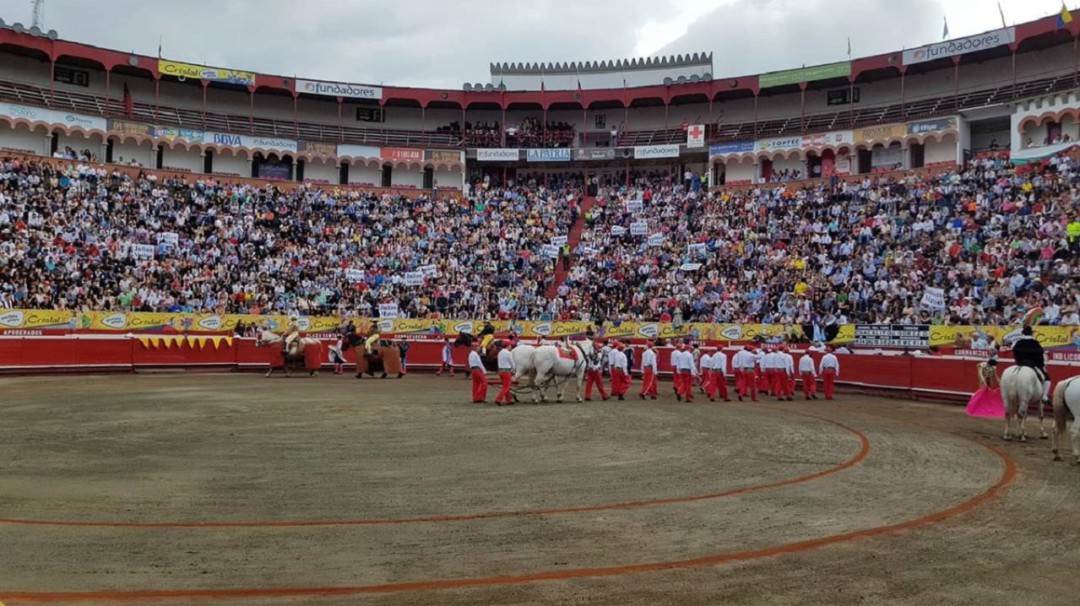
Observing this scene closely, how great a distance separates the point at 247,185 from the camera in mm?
48062

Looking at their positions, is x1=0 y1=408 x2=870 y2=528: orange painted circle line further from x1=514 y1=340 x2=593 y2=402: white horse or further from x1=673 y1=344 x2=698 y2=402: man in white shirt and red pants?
x1=673 y1=344 x2=698 y2=402: man in white shirt and red pants

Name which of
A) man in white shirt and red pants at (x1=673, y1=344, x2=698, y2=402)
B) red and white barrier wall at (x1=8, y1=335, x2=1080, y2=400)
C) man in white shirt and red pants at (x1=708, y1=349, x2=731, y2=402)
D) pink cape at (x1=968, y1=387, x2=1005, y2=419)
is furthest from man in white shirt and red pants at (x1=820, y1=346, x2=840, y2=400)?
pink cape at (x1=968, y1=387, x2=1005, y2=419)

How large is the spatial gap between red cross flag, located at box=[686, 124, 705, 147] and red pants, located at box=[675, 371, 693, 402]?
34.2 m

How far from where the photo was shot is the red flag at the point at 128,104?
48781mm

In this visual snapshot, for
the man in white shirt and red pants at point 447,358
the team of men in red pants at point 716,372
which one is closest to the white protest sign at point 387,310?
the man in white shirt and red pants at point 447,358

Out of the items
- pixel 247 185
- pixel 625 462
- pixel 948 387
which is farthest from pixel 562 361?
pixel 247 185

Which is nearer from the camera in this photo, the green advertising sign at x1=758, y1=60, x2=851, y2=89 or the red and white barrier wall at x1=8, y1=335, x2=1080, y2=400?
the red and white barrier wall at x1=8, y1=335, x2=1080, y2=400

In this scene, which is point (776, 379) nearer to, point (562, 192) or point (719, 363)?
point (719, 363)

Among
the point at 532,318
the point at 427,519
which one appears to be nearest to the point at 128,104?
the point at 532,318

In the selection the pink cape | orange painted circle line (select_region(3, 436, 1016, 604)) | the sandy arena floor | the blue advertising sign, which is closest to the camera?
orange painted circle line (select_region(3, 436, 1016, 604))

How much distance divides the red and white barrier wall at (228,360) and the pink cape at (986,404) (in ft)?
14.7

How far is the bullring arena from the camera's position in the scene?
666cm

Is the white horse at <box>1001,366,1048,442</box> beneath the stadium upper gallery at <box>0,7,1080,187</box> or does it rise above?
beneath

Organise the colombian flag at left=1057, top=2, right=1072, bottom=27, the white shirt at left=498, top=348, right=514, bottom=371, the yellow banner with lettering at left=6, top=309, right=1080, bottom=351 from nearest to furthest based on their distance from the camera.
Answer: the white shirt at left=498, top=348, right=514, bottom=371, the yellow banner with lettering at left=6, top=309, right=1080, bottom=351, the colombian flag at left=1057, top=2, right=1072, bottom=27
